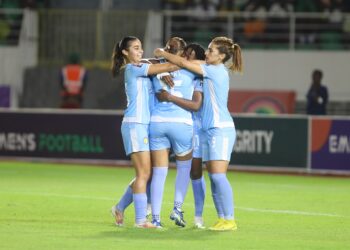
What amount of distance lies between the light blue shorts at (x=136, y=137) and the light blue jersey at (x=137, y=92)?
2.7 inches

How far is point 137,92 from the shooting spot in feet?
42.9

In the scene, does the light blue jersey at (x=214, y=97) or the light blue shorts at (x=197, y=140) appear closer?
the light blue jersey at (x=214, y=97)

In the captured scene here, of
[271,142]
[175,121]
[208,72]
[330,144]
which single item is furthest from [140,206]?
[271,142]

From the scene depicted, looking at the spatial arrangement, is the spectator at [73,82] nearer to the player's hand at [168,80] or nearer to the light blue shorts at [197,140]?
the light blue shorts at [197,140]

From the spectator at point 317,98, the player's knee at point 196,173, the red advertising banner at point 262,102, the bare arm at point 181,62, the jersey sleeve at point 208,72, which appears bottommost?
the red advertising banner at point 262,102

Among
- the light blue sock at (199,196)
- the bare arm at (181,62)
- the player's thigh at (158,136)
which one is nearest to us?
the bare arm at (181,62)

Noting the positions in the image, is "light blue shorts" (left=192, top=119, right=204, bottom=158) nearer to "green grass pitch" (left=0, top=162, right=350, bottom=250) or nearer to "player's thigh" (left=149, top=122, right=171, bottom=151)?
"player's thigh" (left=149, top=122, right=171, bottom=151)

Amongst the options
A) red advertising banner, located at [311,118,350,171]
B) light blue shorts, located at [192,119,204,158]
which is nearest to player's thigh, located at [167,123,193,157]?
light blue shorts, located at [192,119,204,158]

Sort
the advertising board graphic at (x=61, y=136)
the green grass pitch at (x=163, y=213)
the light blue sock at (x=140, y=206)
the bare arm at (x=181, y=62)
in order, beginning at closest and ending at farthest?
the green grass pitch at (x=163, y=213), the bare arm at (x=181, y=62), the light blue sock at (x=140, y=206), the advertising board graphic at (x=61, y=136)

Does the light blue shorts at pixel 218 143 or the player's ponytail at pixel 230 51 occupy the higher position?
the player's ponytail at pixel 230 51

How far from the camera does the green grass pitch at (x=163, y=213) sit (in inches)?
469

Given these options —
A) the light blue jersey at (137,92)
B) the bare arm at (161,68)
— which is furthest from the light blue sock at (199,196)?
the bare arm at (161,68)

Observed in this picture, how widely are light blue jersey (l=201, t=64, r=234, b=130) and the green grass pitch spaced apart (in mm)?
1221

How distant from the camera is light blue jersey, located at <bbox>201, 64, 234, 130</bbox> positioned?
1295cm
